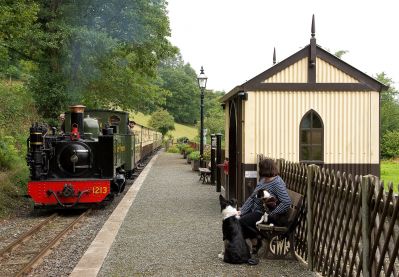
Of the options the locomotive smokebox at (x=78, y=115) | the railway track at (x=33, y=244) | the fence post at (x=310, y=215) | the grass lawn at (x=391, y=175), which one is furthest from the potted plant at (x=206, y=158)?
the fence post at (x=310, y=215)

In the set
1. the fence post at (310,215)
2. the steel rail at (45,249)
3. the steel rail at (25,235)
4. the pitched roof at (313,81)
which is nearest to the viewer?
the fence post at (310,215)

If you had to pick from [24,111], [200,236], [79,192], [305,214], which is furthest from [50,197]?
[24,111]

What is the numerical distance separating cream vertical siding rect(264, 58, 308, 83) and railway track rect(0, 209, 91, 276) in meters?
4.99

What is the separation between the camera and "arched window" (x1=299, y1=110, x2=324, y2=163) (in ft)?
33.8

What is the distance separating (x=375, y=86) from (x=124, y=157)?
8969mm

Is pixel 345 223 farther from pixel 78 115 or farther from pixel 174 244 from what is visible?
pixel 78 115

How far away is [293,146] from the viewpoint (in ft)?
33.7

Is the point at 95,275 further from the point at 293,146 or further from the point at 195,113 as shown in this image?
the point at 195,113

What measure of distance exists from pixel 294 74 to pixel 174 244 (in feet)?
13.9

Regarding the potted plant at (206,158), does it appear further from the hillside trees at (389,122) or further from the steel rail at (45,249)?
the hillside trees at (389,122)

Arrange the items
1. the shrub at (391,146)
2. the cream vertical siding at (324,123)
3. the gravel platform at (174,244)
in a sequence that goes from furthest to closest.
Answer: the shrub at (391,146), the cream vertical siding at (324,123), the gravel platform at (174,244)

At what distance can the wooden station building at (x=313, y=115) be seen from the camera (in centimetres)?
1018

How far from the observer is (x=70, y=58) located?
70.7ft

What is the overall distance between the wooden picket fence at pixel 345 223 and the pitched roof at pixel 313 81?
270cm
